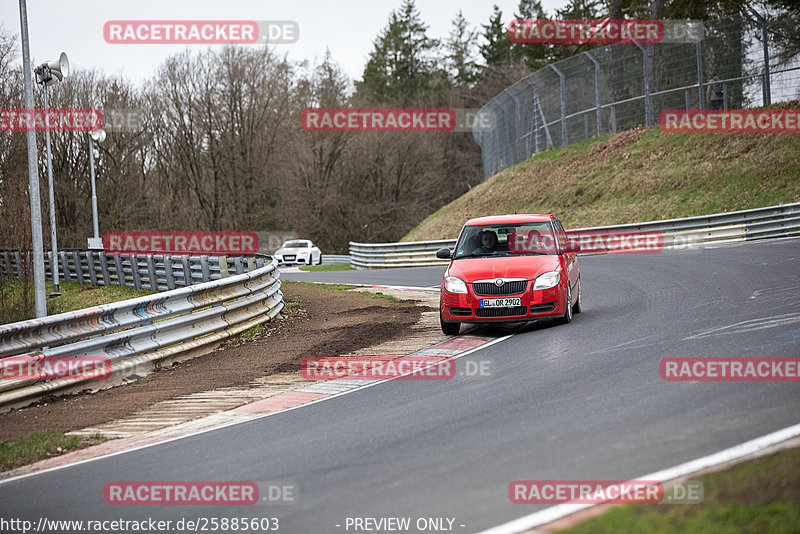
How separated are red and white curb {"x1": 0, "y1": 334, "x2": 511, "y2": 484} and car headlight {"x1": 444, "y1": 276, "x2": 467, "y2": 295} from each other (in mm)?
1255

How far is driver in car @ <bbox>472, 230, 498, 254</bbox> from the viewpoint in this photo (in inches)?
487

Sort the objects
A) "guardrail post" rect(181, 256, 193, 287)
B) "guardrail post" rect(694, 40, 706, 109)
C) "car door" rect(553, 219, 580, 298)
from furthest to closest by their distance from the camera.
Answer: "guardrail post" rect(694, 40, 706, 109) < "guardrail post" rect(181, 256, 193, 287) < "car door" rect(553, 219, 580, 298)

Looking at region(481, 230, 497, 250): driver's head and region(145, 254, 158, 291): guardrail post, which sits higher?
region(481, 230, 497, 250): driver's head

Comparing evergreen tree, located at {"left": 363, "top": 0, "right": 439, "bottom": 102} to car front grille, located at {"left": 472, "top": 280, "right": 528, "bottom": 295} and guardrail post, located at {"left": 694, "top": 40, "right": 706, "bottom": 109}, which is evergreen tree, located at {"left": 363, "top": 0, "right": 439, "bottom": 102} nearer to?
guardrail post, located at {"left": 694, "top": 40, "right": 706, "bottom": 109}

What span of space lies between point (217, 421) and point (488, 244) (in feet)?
19.1

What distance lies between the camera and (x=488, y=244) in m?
12.4

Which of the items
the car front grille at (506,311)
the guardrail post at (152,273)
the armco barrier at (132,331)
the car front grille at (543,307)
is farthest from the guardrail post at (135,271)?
the car front grille at (543,307)

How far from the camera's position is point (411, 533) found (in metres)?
4.49

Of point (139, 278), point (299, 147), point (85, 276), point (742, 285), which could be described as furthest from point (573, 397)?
point (299, 147)

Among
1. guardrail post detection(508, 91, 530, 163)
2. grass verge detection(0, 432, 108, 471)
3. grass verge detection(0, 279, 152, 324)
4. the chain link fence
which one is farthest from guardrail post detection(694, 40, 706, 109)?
grass verge detection(0, 432, 108, 471)

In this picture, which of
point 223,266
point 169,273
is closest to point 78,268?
point 169,273

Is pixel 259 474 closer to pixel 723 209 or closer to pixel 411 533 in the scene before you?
pixel 411 533

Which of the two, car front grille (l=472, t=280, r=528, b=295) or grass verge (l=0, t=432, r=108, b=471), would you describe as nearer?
grass verge (l=0, t=432, r=108, b=471)

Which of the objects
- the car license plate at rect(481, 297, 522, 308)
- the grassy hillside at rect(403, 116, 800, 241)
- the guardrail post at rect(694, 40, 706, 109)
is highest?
the guardrail post at rect(694, 40, 706, 109)
